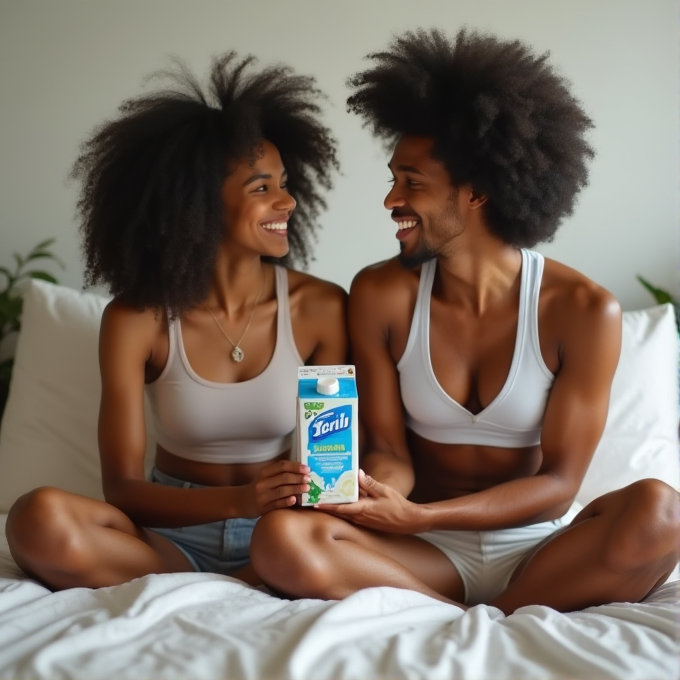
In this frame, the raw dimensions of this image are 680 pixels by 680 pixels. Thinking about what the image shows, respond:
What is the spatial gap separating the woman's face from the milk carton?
40cm

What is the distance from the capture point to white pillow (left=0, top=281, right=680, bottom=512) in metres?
1.89

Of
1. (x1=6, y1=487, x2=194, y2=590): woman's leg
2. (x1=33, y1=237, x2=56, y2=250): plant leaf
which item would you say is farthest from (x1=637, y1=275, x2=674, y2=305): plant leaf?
(x1=33, y1=237, x2=56, y2=250): plant leaf

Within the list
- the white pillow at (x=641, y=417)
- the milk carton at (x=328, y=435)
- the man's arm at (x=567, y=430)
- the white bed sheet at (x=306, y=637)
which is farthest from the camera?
the white pillow at (x=641, y=417)

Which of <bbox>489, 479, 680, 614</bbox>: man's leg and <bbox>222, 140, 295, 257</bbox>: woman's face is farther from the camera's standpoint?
<bbox>222, 140, 295, 257</bbox>: woman's face

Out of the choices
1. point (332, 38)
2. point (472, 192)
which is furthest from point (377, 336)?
point (332, 38)

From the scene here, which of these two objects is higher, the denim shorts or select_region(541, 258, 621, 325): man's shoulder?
select_region(541, 258, 621, 325): man's shoulder

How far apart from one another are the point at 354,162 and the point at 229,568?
1.09 metres

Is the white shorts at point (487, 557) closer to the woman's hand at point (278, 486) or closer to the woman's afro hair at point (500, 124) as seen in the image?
the woman's hand at point (278, 486)

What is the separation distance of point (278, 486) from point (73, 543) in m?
0.34

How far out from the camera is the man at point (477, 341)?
154 centimetres

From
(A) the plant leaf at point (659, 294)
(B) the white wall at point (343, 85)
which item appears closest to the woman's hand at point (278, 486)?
(B) the white wall at point (343, 85)

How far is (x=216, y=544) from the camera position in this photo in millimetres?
1633

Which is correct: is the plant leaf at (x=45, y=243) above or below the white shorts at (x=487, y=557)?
above

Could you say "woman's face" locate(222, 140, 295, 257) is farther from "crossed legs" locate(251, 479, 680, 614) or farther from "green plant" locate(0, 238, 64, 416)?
"green plant" locate(0, 238, 64, 416)
